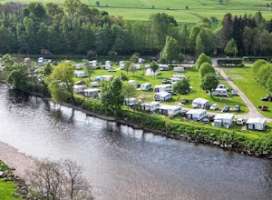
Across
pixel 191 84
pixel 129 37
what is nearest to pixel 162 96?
pixel 191 84

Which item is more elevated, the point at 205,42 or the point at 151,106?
the point at 205,42

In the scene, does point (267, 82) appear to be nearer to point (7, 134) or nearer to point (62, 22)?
point (7, 134)

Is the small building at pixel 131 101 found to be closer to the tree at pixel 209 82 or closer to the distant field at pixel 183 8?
the tree at pixel 209 82

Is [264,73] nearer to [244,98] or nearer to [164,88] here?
[244,98]

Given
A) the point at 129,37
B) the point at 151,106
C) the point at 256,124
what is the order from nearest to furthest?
1. the point at 256,124
2. the point at 151,106
3. the point at 129,37

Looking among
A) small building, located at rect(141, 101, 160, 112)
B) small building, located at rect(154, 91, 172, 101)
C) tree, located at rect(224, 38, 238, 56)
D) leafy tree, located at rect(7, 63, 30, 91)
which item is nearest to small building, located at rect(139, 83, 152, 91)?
small building, located at rect(154, 91, 172, 101)

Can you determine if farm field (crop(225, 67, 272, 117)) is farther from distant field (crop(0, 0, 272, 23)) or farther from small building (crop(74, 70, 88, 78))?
distant field (crop(0, 0, 272, 23))

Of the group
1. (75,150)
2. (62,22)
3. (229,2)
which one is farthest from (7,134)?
(229,2)

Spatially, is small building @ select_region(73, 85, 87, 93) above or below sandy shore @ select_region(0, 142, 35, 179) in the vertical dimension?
above
